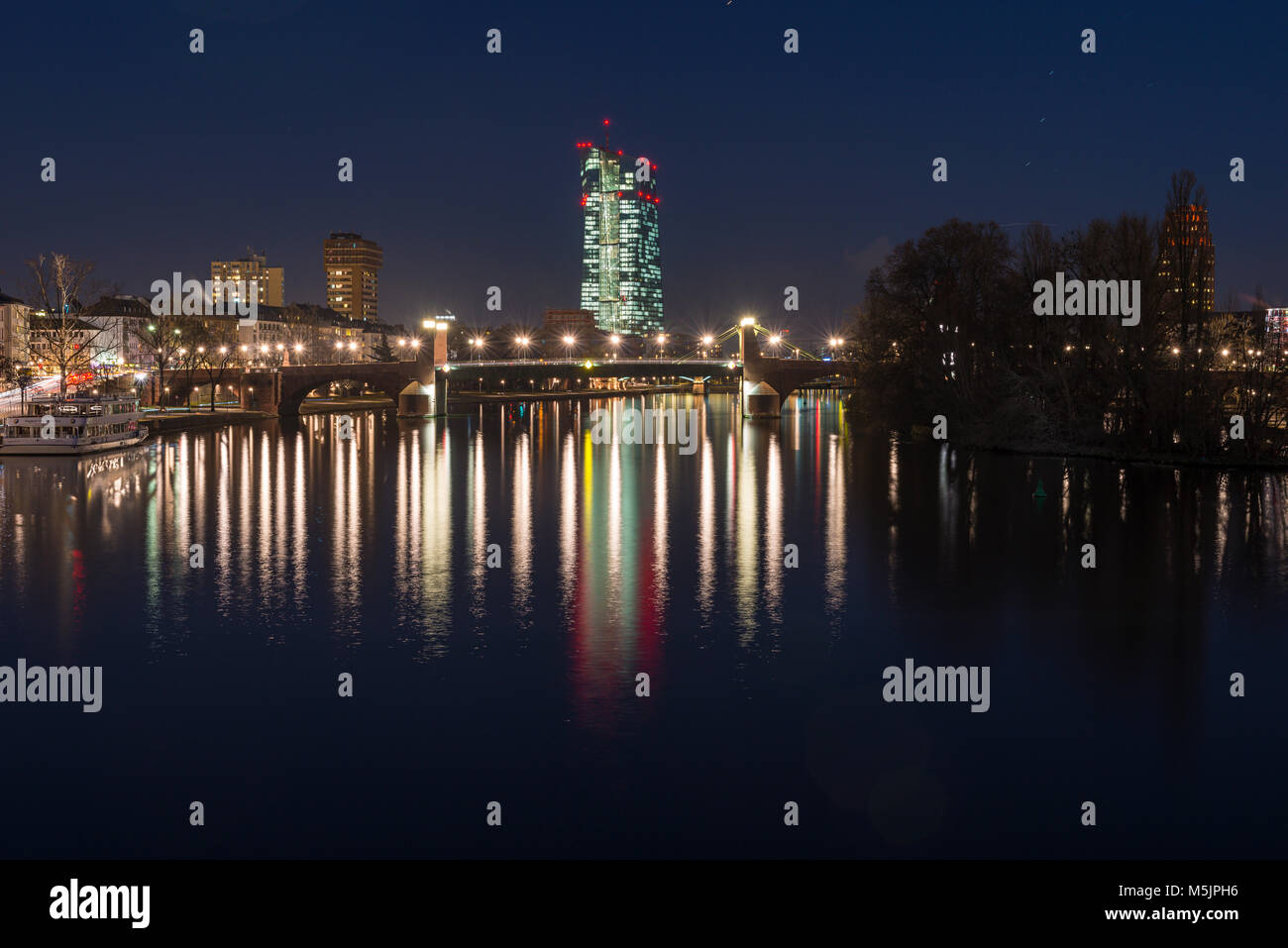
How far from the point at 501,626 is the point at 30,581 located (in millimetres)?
10615

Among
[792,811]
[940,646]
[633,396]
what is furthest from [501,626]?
[633,396]

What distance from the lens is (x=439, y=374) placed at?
101m

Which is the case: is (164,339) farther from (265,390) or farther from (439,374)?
(439,374)

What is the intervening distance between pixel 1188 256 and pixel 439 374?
6539 centimetres

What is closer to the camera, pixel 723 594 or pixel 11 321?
pixel 723 594

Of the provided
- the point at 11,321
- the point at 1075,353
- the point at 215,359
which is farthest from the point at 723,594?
the point at 11,321

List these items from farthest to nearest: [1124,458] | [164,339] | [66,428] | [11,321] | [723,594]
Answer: [11,321]
[164,339]
[66,428]
[1124,458]
[723,594]

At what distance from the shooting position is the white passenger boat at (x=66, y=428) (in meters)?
53.5

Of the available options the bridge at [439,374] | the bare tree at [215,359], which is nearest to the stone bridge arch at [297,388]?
the bridge at [439,374]

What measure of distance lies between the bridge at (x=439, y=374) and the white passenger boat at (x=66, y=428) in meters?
30.1

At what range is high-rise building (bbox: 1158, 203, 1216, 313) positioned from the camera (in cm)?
5147

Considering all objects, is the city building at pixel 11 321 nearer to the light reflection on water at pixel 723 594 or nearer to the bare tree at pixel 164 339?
the bare tree at pixel 164 339

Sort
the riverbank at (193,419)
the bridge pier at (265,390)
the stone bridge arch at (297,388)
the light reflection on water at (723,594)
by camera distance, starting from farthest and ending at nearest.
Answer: the stone bridge arch at (297,388)
the bridge pier at (265,390)
the riverbank at (193,419)
the light reflection on water at (723,594)
